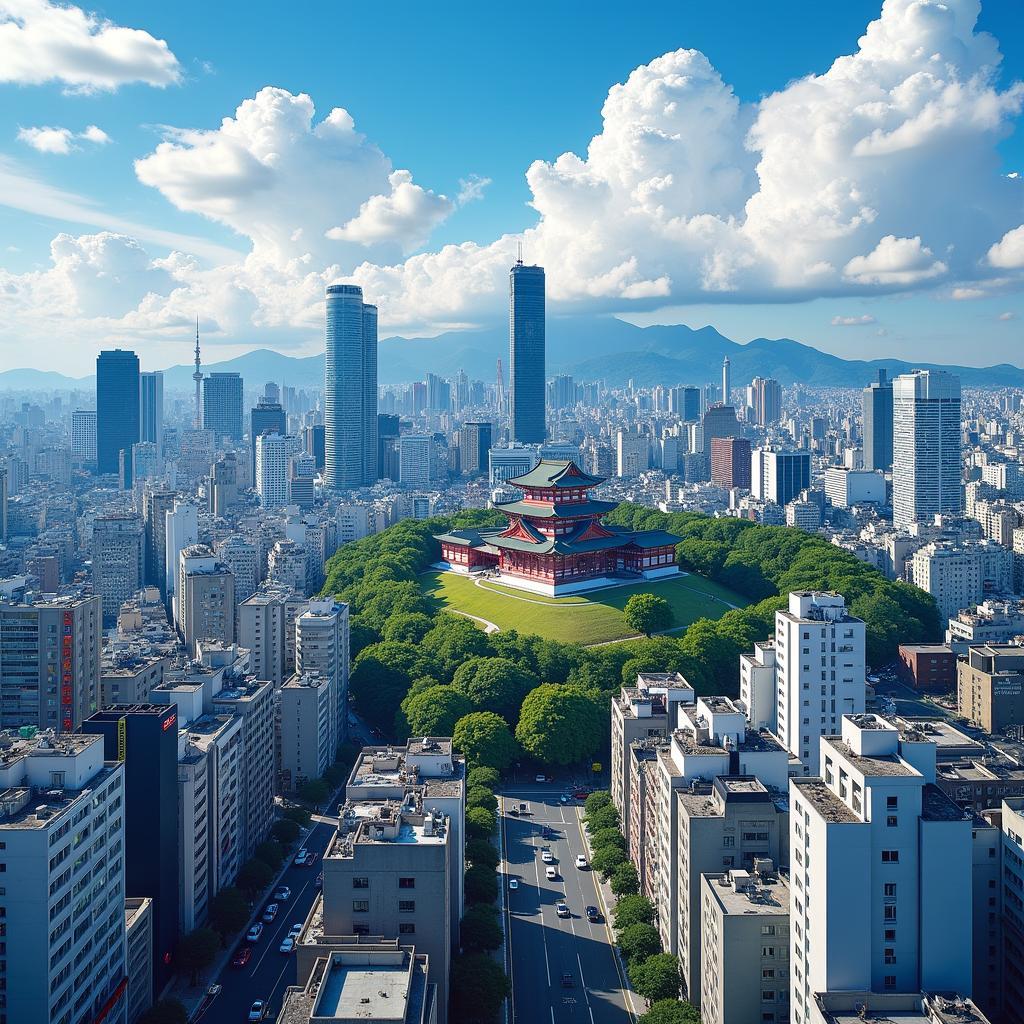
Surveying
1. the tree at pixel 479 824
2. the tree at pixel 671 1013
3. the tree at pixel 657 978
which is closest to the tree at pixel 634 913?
the tree at pixel 657 978

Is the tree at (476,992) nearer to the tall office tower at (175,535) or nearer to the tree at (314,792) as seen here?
the tree at (314,792)

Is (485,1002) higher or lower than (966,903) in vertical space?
lower

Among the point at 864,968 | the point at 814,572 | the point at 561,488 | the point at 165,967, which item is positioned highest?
the point at 561,488

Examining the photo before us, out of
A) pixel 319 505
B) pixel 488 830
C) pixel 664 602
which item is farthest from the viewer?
pixel 319 505

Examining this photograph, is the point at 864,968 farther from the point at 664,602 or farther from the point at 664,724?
the point at 664,602

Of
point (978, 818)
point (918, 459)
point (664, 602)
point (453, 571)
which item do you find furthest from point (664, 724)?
point (918, 459)

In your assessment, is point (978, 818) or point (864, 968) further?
point (978, 818)
